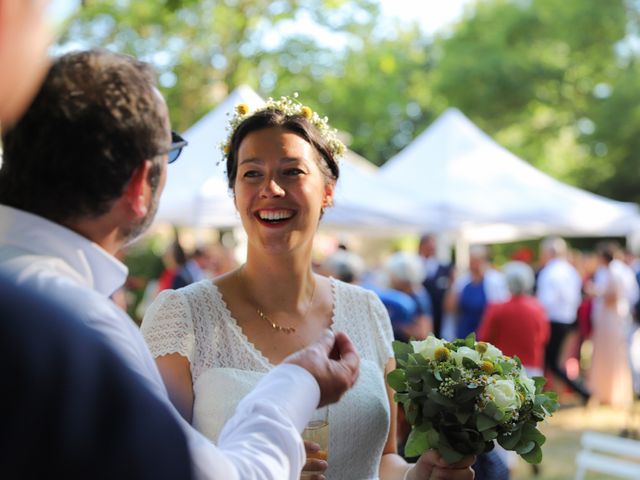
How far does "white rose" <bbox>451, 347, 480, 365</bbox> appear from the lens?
252cm

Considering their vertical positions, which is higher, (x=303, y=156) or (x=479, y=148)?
(x=303, y=156)

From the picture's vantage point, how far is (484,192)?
10984 mm

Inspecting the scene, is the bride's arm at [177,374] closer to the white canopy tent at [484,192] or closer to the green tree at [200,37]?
the white canopy tent at [484,192]

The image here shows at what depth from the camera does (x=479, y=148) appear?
1184 centimetres

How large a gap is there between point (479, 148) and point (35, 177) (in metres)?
10.9

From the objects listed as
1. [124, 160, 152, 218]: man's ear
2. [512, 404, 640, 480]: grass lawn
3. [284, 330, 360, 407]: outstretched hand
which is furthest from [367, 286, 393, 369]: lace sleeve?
[512, 404, 640, 480]: grass lawn

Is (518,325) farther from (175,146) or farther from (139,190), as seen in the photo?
(139,190)

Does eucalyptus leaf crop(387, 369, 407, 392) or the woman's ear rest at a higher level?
the woman's ear

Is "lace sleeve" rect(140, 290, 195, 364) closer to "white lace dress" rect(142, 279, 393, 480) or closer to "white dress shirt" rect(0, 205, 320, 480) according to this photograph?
"white lace dress" rect(142, 279, 393, 480)

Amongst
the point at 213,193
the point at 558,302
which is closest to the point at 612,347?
the point at 558,302

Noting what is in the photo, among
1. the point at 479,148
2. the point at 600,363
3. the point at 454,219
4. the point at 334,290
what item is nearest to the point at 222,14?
the point at 479,148

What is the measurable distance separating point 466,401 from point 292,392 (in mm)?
1046

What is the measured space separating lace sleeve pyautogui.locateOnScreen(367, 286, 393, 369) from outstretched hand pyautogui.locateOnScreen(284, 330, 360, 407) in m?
1.17

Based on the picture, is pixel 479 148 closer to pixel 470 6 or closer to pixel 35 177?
pixel 35 177
